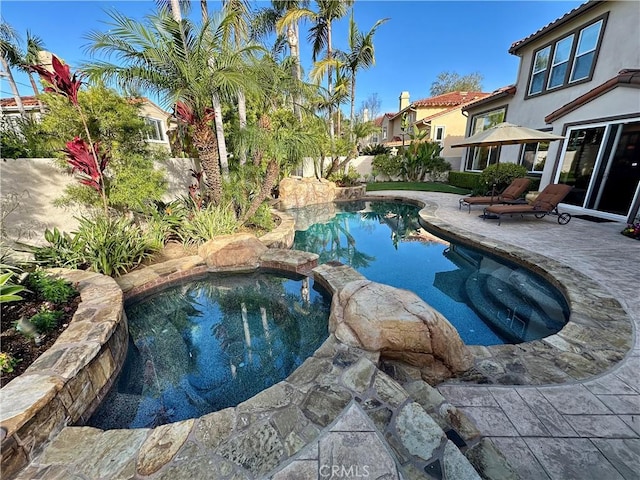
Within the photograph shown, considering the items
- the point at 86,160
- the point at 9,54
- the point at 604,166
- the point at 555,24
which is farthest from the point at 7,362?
the point at 9,54

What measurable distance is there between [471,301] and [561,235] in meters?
4.32

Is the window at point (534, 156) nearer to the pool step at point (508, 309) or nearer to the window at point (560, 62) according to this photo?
the window at point (560, 62)

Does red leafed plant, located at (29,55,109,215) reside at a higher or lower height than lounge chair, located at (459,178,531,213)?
higher

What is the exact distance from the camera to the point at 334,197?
14898 millimetres

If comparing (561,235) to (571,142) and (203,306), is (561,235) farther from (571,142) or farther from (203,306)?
(203,306)

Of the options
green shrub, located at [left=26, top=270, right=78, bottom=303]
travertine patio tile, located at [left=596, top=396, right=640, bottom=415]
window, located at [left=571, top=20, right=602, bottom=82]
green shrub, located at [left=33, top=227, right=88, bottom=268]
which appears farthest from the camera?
window, located at [left=571, top=20, right=602, bottom=82]

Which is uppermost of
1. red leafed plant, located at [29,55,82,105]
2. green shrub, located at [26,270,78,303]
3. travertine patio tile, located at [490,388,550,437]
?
A: red leafed plant, located at [29,55,82,105]

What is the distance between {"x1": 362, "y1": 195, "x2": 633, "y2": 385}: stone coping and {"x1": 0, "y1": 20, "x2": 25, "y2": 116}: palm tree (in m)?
21.5

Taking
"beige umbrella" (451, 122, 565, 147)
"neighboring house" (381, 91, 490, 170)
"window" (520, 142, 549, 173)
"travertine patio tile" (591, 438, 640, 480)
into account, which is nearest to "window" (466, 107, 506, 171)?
"window" (520, 142, 549, 173)

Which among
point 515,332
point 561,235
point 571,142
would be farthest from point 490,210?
point 515,332

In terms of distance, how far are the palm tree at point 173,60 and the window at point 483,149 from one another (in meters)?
14.1

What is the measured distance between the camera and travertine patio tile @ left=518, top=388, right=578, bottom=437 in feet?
7.02

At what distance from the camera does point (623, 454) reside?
77.0 inches

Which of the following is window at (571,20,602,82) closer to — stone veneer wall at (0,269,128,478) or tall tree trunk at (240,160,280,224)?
tall tree trunk at (240,160,280,224)
